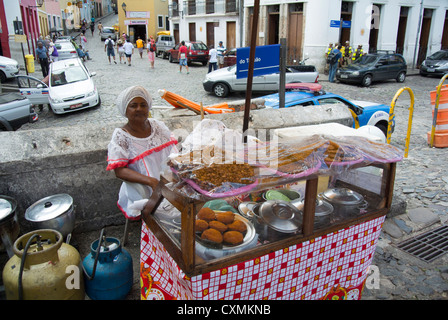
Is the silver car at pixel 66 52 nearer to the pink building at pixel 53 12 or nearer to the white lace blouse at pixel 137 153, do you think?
the pink building at pixel 53 12

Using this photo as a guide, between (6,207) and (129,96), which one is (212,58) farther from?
(6,207)

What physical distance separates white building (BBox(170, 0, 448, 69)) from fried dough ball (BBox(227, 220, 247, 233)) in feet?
67.6

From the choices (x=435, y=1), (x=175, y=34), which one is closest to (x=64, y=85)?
(x=435, y=1)

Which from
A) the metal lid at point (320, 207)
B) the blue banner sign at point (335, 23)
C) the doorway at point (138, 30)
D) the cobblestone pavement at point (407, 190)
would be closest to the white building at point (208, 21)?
the doorway at point (138, 30)

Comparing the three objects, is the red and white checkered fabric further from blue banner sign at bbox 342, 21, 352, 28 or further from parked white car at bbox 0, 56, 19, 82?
blue banner sign at bbox 342, 21, 352, 28

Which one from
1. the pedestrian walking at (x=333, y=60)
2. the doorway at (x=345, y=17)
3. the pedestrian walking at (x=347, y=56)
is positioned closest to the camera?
the pedestrian walking at (x=333, y=60)

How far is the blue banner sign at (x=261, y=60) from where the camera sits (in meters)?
5.24

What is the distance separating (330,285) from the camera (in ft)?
9.03

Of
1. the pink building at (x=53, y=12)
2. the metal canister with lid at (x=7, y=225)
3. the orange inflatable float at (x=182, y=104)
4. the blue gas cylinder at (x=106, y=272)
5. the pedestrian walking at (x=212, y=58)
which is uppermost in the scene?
the pink building at (x=53, y=12)

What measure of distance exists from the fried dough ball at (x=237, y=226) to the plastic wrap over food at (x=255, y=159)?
0.35 m

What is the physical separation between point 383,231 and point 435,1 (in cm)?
2760

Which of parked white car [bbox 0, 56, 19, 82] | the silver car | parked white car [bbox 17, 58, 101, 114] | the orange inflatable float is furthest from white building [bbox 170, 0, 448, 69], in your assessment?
the orange inflatable float

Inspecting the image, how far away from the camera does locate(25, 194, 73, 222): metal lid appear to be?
307cm

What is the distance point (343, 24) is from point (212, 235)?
22.6 metres
